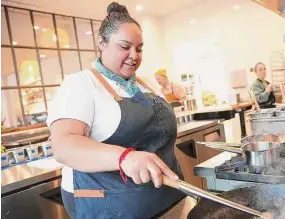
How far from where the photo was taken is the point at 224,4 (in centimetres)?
505

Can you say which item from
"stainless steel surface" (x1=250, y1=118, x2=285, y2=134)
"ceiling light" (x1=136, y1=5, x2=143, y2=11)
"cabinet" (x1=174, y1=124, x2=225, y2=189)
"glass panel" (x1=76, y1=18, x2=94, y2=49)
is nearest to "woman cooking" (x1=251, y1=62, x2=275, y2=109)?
"cabinet" (x1=174, y1=124, x2=225, y2=189)

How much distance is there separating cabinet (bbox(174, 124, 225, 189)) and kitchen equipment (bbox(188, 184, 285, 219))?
1.56 m

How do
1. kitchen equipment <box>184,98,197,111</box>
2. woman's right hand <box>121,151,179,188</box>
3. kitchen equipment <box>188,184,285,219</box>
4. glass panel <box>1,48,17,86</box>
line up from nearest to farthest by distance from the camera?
woman's right hand <box>121,151,179,188</box>, kitchen equipment <box>188,184,285,219</box>, kitchen equipment <box>184,98,197,111</box>, glass panel <box>1,48,17,86</box>

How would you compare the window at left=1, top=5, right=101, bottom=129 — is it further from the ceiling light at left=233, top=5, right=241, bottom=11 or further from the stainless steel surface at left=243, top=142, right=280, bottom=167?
the stainless steel surface at left=243, top=142, right=280, bottom=167

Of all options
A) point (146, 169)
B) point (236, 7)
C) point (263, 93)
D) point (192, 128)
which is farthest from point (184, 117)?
point (236, 7)

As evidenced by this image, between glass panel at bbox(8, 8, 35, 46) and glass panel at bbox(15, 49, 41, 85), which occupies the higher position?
glass panel at bbox(8, 8, 35, 46)

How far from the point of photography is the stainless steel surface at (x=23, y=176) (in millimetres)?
1380

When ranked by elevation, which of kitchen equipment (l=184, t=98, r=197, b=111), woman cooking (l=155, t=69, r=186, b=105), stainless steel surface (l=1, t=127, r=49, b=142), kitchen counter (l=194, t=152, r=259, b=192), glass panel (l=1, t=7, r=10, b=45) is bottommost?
kitchen counter (l=194, t=152, r=259, b=192)

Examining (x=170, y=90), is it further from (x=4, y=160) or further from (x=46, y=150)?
(x=4, y=160)

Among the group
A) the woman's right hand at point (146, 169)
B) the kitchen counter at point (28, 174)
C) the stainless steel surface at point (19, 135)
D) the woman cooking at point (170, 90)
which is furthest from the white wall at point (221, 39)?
the woman's right hand at point (146, 169)

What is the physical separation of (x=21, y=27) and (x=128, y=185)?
12.0 ft

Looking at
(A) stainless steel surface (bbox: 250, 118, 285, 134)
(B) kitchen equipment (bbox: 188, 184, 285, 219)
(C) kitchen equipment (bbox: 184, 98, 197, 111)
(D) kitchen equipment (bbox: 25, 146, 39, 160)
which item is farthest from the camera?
(C) kitchen equipment (bbox: 184, 98, 197, 111)

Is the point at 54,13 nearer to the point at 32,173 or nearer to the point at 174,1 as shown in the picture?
the point at 174,1

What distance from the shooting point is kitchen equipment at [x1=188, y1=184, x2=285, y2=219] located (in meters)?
0.73
